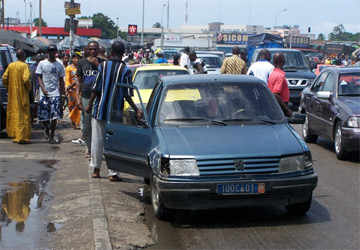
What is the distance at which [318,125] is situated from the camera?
12930 mm

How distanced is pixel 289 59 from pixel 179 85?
14217 mm

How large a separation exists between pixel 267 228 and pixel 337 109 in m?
5.34

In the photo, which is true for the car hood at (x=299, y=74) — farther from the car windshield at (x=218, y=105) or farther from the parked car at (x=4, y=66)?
the car windshield at (x=218, y=105)

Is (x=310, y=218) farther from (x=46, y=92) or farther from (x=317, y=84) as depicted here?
(x=46, y=92)

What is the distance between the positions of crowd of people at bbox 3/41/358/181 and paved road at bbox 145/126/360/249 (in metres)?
1.66

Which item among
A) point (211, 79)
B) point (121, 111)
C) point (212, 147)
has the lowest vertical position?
point (212, 147)

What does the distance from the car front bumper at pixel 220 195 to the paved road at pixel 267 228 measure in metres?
0.30

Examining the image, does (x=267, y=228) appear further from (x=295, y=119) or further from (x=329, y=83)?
(x=329, y=83)

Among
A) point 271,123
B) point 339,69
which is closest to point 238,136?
point 271,123

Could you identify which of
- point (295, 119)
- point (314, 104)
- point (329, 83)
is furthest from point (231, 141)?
point (314, 104)

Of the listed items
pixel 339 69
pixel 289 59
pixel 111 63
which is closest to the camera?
pixel 111 63

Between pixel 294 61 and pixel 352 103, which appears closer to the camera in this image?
pixel 352 103

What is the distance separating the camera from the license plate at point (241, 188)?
6777 millimetres

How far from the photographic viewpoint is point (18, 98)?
13.2 m
